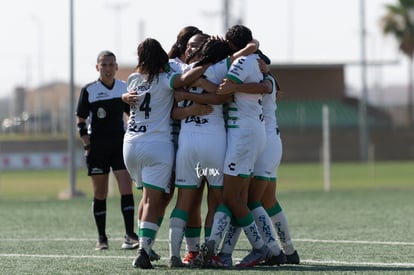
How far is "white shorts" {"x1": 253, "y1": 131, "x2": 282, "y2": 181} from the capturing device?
1030 cm

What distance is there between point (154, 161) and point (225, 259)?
1083 mm

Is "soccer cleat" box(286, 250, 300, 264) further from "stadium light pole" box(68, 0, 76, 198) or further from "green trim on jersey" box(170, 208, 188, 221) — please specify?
"stadium light pole" box(68, 0, 76, 198)

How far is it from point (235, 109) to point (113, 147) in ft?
10.6

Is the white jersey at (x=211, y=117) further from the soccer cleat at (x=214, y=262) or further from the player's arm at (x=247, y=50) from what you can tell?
the soccer cleat at (x=214, y=262)

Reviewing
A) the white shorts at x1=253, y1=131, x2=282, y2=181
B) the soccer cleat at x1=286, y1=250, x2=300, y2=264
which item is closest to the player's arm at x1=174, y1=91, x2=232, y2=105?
the white shorts at x1=253, y1=131, x2=282, y2=181

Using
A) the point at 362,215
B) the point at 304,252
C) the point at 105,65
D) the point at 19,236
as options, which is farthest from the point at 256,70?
the point at 362,215

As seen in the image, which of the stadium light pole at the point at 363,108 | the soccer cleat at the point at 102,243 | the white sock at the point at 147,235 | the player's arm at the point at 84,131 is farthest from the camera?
the stadium light pole at the point at 363,108

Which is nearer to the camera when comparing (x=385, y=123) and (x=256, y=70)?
(x=256, y=70)

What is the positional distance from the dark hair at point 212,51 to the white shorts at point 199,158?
2.14 feet

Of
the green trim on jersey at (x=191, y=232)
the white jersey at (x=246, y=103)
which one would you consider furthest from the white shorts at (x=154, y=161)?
the white jersey at (x=246, y=103)

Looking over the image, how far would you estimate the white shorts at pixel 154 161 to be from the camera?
10094 mm

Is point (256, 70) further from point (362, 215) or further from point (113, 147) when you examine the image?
point (362, 215)

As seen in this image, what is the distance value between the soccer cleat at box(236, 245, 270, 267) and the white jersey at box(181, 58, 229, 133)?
1.16 meters

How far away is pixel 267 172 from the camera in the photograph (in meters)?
10.3
